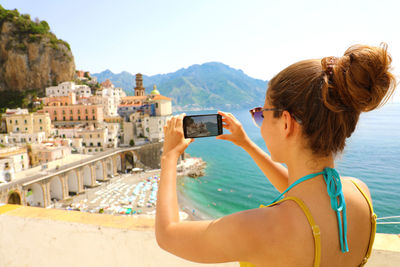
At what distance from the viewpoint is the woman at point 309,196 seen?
65 cm

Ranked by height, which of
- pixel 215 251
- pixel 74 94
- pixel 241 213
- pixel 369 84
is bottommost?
pixel 215 251

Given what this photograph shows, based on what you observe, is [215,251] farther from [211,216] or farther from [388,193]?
[388,193]

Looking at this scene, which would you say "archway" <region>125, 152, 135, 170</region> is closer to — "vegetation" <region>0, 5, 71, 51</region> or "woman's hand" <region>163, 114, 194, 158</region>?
"vegetation" <region>0, 5, 71, 51</region>

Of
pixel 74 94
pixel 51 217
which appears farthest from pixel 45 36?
pixel 51 217

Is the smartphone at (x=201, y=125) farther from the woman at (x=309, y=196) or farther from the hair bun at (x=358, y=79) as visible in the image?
the hair bun at (x=358, y=79)

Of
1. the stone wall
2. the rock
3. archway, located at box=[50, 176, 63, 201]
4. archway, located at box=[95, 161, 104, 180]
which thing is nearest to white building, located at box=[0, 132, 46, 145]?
archway, located at box=[95, 161, 104, 180]

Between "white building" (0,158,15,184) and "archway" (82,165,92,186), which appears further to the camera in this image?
"archway" (82,165,92,186)

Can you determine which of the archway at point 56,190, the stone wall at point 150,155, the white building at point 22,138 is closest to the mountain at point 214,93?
the stone wall at point 150,155

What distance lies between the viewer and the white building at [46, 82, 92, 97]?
117 ft

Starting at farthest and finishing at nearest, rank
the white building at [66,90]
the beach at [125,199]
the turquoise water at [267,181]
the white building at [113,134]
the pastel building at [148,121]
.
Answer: the white building at [66,90], the pastel building at [148,121], the white building at [113,134], the beach at [125,199], the turquoise water at [267,181]

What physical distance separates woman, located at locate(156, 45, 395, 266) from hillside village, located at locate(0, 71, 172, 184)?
76.3 ft

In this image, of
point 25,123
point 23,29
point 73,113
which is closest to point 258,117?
point 25,123

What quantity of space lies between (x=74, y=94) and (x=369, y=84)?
123 feet

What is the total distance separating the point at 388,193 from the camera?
17.8m
